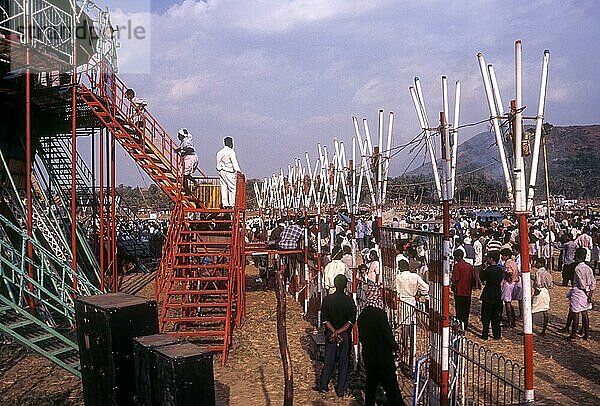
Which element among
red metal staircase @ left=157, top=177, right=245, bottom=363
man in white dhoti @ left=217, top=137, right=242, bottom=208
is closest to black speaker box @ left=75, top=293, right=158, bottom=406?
red metal staircase @ left=157, top=177, right=245, bottom=363

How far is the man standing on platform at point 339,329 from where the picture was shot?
8.23m

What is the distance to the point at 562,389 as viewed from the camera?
8.66 metres

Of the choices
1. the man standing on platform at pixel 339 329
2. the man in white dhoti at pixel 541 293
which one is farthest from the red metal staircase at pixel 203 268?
the man in white dhoti at pixel 541 293

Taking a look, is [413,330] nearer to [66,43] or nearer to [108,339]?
[108,339]

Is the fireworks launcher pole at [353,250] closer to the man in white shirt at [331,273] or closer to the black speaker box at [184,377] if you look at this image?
the man in white shirt at [331,273]

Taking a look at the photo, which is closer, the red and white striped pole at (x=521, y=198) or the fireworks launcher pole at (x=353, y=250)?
the red and white striped pole at (x=521, y=198)

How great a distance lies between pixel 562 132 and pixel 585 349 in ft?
589

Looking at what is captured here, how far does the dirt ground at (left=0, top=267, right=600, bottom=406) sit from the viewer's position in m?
8.38

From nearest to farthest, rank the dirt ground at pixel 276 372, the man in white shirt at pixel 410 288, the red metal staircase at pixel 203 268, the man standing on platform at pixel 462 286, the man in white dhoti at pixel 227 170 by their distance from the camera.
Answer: the dirt ground at pixel 276 372 < the man in white shirt at pixel 410 288 < the red metal staircase at pixel 203 268 < the man standing on platform at pixel 462 286 < the man in white dhoti at pixel 227 170

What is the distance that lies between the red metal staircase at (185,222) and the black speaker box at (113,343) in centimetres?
737

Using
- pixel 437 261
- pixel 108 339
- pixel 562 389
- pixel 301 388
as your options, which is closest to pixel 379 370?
pixel 437 261

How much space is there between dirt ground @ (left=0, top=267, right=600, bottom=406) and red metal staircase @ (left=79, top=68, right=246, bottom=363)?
3.67ft

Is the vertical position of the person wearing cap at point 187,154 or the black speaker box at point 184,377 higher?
the person wearing cap at point 187,154

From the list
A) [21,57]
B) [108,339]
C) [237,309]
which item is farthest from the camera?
[237,309]
